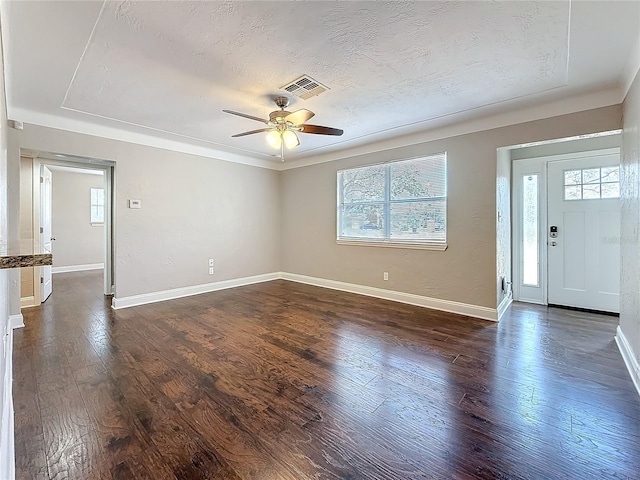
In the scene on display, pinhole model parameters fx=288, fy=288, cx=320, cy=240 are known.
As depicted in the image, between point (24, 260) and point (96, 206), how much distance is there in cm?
834

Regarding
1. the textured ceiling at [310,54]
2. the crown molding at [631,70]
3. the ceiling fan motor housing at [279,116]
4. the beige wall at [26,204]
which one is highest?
the textured ceiling at [310,54]

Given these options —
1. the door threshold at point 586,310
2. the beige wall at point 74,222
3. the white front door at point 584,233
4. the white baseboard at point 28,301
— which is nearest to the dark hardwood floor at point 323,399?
the door threshold at point 586,310

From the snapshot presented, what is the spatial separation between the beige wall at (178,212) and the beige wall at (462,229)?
5.47 ft

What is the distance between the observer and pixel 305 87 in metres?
2.84

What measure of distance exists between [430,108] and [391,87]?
787 millimetres

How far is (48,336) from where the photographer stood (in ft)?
10.3

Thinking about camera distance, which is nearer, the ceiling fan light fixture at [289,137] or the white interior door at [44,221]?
the ceiling fan light fixture at [289,137]

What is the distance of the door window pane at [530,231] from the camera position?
173 inches

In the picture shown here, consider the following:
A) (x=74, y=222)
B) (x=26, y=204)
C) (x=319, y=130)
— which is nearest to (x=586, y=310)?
(x=319, y=130)

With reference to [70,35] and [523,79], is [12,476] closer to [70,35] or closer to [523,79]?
[70,35]

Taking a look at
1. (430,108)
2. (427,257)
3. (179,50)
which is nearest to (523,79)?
(430,108)

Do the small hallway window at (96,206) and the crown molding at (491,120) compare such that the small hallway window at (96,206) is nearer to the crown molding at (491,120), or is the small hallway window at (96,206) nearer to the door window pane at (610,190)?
the crown molding at (491,120)

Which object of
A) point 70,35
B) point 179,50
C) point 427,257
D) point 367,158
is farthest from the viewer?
point 367,158

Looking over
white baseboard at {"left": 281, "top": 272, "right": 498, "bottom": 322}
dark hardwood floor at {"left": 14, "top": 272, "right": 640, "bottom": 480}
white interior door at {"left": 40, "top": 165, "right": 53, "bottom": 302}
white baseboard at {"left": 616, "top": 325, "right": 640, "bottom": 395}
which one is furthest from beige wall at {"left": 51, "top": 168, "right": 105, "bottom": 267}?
white baseboard at {"left": 616, "top": 325, "right": 640, "bottom": 395}
